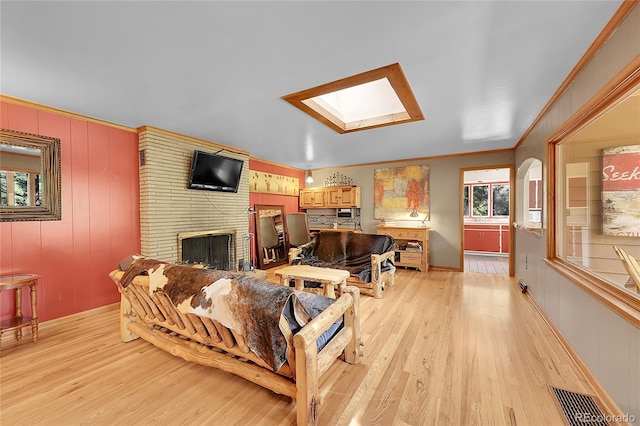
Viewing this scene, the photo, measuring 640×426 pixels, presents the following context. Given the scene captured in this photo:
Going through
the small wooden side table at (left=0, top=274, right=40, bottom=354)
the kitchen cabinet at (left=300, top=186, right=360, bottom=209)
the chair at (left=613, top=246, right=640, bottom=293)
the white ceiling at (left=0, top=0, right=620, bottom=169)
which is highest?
the white ceiling at (left=0, top=0, right=620, bottom=169)

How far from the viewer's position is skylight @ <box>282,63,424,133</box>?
253 centimetres

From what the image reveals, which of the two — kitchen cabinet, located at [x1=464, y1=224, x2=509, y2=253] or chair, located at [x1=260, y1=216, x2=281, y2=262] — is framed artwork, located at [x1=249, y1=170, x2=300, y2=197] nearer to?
chair, located at [x1=260, y1=216, x2=281, y2=262]

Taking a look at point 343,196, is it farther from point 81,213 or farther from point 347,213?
point 81,213

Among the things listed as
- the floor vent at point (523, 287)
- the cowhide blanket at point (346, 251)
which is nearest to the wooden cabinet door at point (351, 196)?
the cowhide blanket at point (346, 251)

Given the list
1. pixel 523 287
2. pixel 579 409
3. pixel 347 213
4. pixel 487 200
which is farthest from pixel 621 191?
pixel 487 200

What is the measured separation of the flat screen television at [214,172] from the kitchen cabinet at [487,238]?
689 cm

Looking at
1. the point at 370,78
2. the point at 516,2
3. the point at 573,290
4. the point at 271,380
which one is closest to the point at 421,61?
the point at 370,78

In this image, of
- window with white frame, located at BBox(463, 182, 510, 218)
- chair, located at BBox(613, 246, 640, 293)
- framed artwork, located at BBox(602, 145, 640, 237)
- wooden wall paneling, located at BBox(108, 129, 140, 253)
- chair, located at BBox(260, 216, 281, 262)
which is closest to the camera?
chair, located at BBox(613, 246, 640, 293)

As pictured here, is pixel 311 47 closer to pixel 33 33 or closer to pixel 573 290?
pixel 33 33

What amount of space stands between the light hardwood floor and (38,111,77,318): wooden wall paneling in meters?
0.24

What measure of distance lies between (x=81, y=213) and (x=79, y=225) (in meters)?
0.15

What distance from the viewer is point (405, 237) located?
5562 mm

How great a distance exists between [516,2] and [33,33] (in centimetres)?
303

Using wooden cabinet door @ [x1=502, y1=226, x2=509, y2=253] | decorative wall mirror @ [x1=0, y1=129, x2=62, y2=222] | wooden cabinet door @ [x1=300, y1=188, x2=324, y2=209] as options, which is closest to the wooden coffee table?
decorative wall mirror @ [x1=0, y1=129, x2=62, y2=222]
